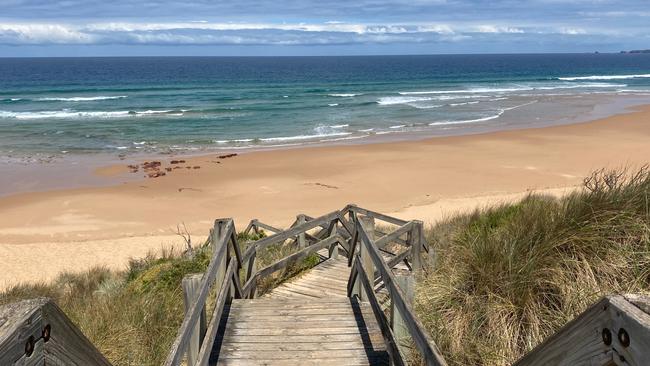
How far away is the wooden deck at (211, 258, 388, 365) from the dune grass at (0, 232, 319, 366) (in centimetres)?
107

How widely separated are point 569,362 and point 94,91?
234ft

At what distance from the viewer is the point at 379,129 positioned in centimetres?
3716

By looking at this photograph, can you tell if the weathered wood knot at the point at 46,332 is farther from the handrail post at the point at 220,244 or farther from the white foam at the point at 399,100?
the white foam at the point at 399,100

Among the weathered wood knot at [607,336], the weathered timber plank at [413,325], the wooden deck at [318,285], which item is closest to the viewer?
the weathered wood knot at [607,336]

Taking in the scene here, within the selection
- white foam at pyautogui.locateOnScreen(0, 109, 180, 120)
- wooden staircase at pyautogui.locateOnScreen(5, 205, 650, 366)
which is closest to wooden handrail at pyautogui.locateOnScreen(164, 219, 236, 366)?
wooden staircase at pyautogui.locateOnScreen(5, 205, 650, 366)

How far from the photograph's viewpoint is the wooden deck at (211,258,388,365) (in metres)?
4.77

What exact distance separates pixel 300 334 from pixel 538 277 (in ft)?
7.28

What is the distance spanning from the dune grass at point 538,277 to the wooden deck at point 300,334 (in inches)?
24.6

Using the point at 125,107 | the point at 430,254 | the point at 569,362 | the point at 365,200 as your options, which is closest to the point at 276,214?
the point at 365,200

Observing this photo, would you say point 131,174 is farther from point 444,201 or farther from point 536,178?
point 536,178

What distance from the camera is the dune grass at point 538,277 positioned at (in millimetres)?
4754

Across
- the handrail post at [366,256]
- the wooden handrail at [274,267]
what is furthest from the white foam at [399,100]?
the handrail post at [366,256]

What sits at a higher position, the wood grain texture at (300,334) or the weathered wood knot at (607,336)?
the weathered wood knot at (607,336)

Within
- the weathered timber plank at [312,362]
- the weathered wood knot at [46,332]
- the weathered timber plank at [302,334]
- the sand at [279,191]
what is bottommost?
the sand at [279,191]
